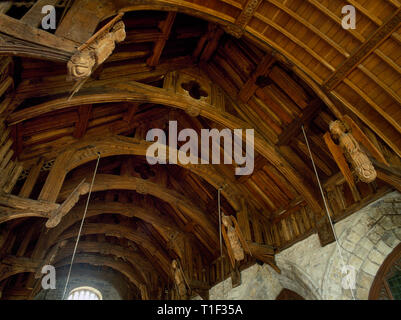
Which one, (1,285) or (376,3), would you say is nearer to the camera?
(376,3)

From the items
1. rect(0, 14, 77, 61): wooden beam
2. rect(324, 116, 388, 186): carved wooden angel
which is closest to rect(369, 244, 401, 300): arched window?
rect(324, 116, 388, 186): carved wooden angel

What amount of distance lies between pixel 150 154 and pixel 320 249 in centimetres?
506

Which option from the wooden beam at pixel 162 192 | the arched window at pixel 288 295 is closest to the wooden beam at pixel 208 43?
the wooden beam at pixel 162 192

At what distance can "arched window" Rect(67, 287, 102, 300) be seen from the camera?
15.3 meters

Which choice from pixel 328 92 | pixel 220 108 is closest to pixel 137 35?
pixel 220 108

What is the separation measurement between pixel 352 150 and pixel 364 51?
1746 mm

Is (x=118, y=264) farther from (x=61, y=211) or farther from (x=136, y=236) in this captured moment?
(x=61, y=211)

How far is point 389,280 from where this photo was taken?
6.16 m

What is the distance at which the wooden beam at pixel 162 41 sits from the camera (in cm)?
638

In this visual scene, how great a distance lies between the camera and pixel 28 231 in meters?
8.46

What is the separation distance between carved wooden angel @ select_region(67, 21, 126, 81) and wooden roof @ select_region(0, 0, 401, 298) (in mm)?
190

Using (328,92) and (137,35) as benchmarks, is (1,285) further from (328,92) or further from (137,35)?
(328,92)

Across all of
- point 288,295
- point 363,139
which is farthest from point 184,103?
point 288,295
